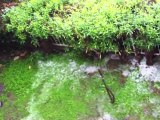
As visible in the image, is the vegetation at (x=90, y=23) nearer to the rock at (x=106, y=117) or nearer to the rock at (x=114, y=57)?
the rock at (x=114, y=57)

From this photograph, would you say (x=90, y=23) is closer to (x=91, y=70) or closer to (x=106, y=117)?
(x=91, y=70)

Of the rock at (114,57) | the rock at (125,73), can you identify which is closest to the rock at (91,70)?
the rock at (114,57)

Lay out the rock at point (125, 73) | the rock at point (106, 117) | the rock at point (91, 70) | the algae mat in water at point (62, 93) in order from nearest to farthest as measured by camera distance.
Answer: the rock at point (106, 117), the algae mat in water at point (62, 93), the rock at point (125, 73), the rock at point (91, 70)

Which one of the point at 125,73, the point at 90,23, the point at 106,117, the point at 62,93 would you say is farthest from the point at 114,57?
the point at 106,117

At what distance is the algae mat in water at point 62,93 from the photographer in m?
5.51

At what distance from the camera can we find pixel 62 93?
5875mm

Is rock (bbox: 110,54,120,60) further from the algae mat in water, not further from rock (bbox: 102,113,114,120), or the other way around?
rock (bbox: 102,113,114,120)

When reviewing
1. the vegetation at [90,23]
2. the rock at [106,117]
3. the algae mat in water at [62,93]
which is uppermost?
the vegetation at [90,23]

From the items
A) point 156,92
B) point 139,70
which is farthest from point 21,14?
point 156,92

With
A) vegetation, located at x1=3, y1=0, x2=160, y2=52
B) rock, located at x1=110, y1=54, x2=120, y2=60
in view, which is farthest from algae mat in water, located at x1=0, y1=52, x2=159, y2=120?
vegetation, located at x1=3, y1=0, x2=160, y2=52

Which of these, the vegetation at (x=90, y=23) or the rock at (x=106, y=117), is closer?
the rock at (x=106, y=117)

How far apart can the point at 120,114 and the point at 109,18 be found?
1.57 metres

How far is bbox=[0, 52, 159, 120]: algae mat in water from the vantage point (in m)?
5.51

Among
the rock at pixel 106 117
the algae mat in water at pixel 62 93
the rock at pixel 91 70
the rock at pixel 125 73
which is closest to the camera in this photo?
the rock at pixel 106 117
